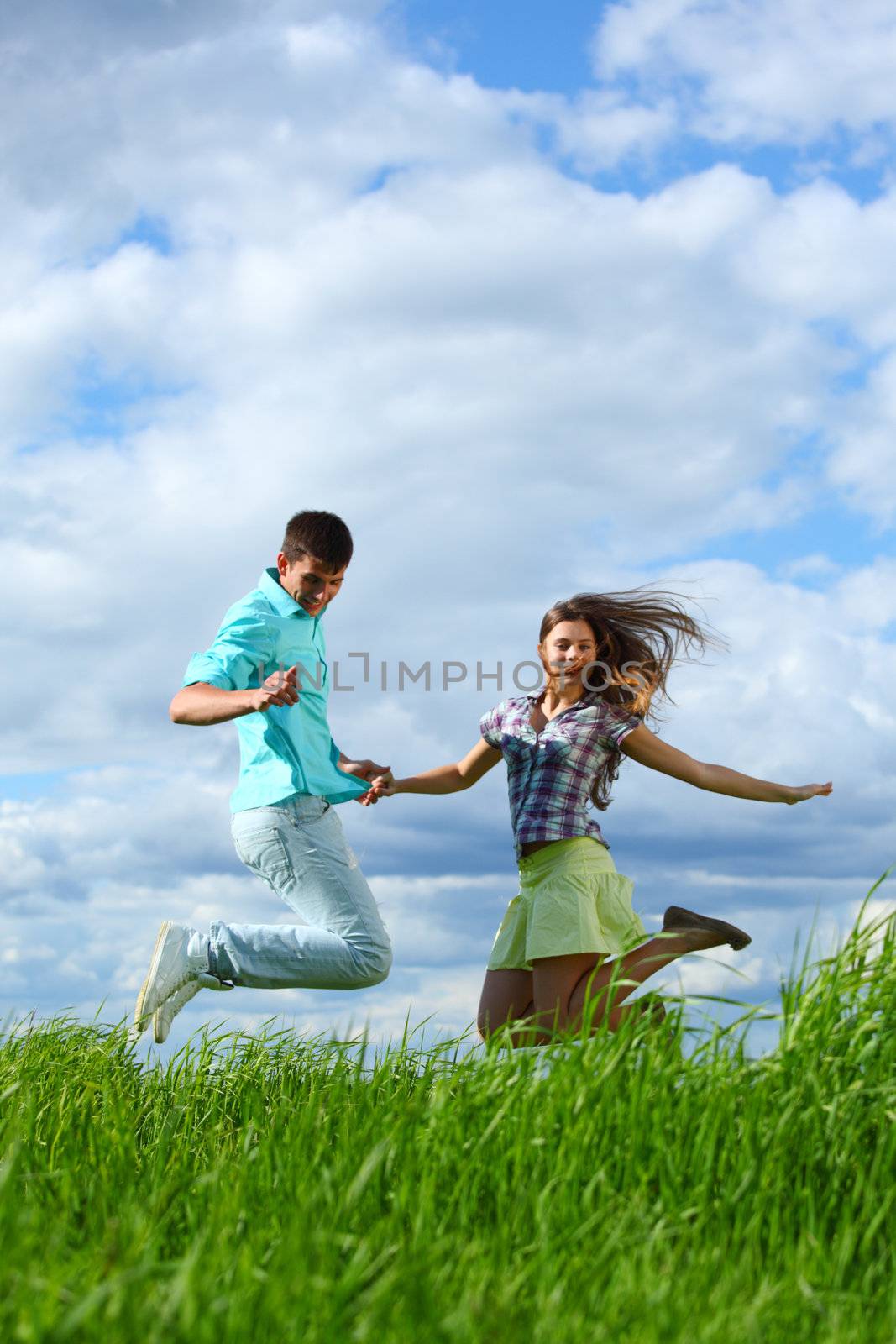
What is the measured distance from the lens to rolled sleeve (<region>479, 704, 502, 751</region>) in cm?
602

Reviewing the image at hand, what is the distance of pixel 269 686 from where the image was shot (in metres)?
5.71

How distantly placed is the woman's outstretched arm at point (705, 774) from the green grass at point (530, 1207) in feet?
4.64

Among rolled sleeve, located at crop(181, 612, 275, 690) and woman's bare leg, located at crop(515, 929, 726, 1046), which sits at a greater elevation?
rolled sleeve, located at crop(181, 612, 275, 690)

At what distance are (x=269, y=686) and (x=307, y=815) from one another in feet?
2.70

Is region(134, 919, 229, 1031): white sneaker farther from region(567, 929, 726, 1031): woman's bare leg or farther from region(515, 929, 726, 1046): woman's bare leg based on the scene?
region(567, 929, 726, 1031): woman's bare leg

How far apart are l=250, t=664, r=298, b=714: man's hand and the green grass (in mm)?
1649

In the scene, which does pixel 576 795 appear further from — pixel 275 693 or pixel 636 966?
pixel 275 693

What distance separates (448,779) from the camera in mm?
6336

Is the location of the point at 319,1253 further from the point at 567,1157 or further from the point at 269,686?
the point at 269,686

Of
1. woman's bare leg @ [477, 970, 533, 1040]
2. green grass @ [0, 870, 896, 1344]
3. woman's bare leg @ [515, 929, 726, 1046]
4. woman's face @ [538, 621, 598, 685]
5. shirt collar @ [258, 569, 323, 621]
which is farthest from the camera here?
shirt collar @ [258, 569, 323, 621]

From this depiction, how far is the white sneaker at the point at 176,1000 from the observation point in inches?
255

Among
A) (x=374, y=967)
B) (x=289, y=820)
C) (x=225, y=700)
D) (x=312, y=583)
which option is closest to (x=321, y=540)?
(x=312, y=583)

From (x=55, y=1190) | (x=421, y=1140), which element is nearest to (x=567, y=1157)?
(x=421, y=1140)

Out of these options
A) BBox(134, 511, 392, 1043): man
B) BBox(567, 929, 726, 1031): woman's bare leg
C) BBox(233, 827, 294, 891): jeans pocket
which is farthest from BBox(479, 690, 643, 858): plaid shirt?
BBox(233, 827, 294, 891): jeans pocket
